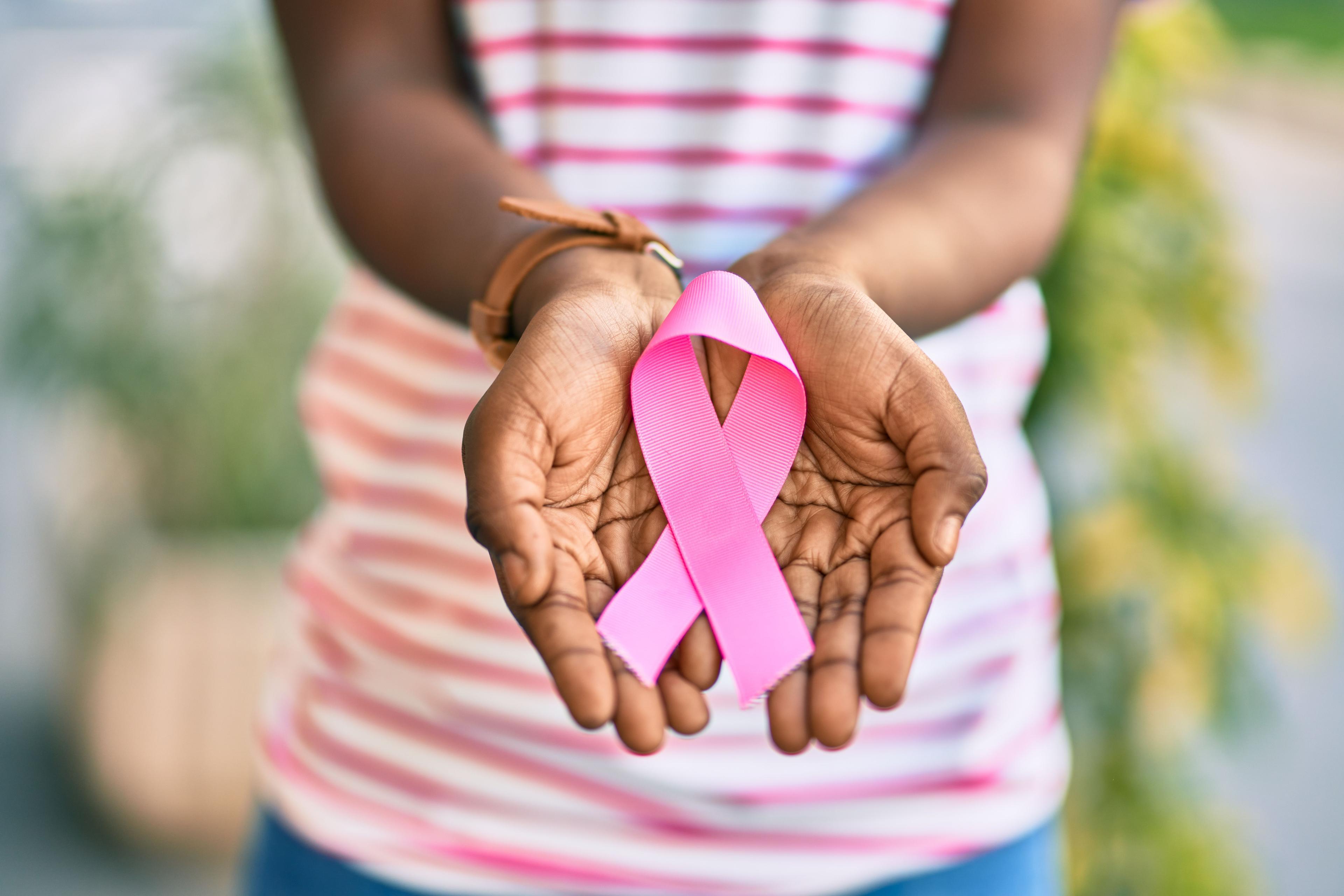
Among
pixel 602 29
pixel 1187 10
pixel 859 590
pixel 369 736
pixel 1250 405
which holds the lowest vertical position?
pixel 1250 405

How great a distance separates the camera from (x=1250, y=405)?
160 cm

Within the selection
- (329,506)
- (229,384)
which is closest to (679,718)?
(329,506)

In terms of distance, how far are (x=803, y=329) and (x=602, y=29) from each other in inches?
11.9

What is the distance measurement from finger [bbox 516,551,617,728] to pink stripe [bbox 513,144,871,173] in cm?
37

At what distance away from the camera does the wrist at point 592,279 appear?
609 millimetres

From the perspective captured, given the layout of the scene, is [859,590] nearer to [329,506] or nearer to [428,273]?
[428,273]

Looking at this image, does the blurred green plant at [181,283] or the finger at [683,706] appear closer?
the finger at [683,706]

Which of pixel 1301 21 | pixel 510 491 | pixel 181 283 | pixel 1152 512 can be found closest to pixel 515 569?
pixel 510 491

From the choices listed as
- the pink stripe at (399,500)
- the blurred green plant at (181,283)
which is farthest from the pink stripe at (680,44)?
the blurred green plant at (181,283)

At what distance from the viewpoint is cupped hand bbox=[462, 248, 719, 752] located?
49 cm

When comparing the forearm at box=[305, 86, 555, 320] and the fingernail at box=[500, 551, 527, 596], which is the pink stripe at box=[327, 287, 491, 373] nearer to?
the forearm at box=[305, 86, 555, 320]

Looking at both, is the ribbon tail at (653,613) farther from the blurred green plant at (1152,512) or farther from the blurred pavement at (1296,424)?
the blurred pavement at (1296,424)

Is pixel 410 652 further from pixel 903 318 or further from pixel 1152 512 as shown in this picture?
pixel 1152 512

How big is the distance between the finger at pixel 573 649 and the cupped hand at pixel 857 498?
8cm
